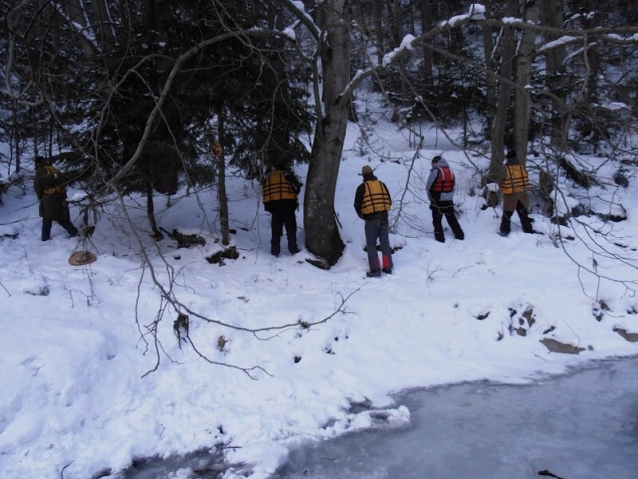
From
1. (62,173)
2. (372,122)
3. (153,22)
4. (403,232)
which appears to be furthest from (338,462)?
(372,122)

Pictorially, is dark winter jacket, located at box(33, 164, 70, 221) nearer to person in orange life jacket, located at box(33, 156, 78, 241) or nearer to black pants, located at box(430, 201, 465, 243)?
person in orange life jacket, located at box(33, 156, 78, 241)

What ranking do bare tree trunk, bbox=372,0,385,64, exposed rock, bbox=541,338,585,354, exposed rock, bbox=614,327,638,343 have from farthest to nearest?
1. exposed rock, bbox=614,327,638,343
2. exposed rock, bbox=541,338,585,354
3. bare tree trunk, bbox=372,0,385,64

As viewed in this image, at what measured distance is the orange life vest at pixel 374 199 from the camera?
780 cm

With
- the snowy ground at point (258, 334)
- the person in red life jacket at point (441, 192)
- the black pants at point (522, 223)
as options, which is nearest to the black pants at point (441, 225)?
the person in red life jacket at point (441, 192)

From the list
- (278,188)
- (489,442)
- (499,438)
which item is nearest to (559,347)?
(499,438)

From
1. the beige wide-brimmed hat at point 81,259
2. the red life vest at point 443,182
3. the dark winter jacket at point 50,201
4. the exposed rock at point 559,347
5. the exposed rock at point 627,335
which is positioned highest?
the red life vest at point 443,182

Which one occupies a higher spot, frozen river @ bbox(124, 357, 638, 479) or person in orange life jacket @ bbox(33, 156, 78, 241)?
person in orange life jacket @ bbox(33, 156, 78, 241)

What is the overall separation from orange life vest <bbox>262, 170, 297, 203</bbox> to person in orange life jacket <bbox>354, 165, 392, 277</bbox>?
1122 millimetres

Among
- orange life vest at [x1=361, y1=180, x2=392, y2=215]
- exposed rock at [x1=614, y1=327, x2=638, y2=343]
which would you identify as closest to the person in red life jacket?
orange life vest at [x1=361, y1=180, x2=392, y2=215]

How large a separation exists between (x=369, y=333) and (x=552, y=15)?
10424 millimetres

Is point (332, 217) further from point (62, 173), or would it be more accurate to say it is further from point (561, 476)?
point (561, 476)

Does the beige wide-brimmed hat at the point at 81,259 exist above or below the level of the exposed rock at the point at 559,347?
above

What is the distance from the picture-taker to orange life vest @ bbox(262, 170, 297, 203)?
A: 8.07 metres

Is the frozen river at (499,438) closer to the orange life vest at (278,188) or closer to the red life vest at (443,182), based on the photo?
the orange life vest at (278,188)
